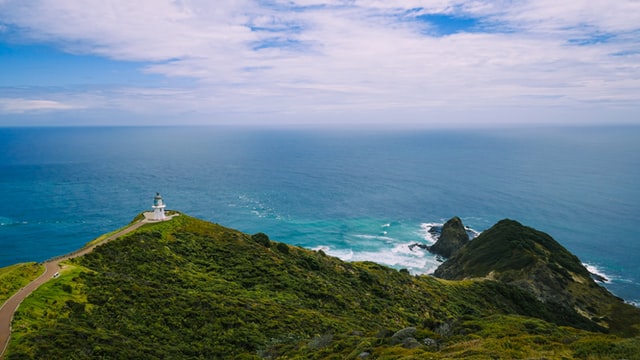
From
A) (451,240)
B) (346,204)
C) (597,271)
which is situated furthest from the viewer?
(346,204)

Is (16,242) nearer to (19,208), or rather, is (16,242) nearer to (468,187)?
(19,208)

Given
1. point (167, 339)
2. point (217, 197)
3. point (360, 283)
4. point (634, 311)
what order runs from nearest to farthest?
point (167, 339) → point (360, 283) → point (634, 311) → point (217, 197)

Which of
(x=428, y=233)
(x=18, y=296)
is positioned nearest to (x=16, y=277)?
(x=18, y=296)

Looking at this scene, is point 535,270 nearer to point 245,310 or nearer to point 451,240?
point 451,240

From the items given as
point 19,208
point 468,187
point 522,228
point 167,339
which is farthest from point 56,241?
point 468,187

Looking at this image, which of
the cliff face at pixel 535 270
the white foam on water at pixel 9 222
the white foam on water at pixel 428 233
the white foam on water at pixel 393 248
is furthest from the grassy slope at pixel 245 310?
the white foam on water at pixel 9 222

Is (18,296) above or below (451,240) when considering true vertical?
above
